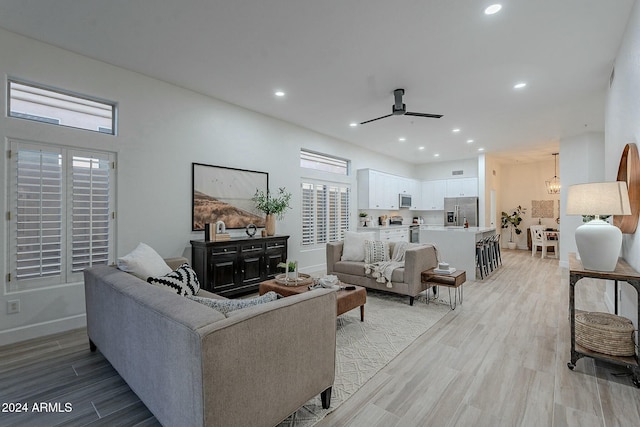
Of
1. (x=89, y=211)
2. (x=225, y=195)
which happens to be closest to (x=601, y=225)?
(x=225, y=195)

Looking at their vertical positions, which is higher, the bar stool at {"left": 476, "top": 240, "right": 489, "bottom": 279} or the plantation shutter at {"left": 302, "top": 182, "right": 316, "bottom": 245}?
the plantation shutter at {"left": 302, "top": 182, "right": 316, "bottom": 245}

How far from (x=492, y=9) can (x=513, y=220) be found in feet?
30.9

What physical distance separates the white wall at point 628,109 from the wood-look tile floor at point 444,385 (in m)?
0.73

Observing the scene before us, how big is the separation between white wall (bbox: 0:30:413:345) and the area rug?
250 cm

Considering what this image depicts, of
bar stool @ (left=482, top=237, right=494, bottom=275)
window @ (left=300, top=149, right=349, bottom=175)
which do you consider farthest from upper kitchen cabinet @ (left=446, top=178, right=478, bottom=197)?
window @ (left=300, top=149, right=349, bottom=175)

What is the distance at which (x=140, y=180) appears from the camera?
12.4 feet

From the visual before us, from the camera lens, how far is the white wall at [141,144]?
9.87 feet

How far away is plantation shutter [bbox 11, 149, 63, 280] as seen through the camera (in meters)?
2.99

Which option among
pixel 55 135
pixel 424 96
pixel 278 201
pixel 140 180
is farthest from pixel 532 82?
pixel 55 135

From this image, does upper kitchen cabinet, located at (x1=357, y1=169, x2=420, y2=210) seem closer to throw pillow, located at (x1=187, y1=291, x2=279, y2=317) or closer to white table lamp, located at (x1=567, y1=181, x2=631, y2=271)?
white table lamp, located at (x1=567, y1=181, x2=631, y2=271)

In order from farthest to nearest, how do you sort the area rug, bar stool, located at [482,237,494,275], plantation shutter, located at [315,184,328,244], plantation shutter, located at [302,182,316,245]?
plantation shutter, located at [315,184,328,244]
plantation shutter, located at [302,182,316,245]
bar stool, located at [482,237,494,275]
the area rug

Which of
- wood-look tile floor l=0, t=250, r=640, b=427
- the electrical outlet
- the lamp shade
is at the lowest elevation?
wood-look tile floor l=0, t=250, r=640, b=427

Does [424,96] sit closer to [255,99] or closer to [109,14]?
[255,99]

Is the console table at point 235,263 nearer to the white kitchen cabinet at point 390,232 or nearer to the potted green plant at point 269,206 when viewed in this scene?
the potted green plant at point 269,206
